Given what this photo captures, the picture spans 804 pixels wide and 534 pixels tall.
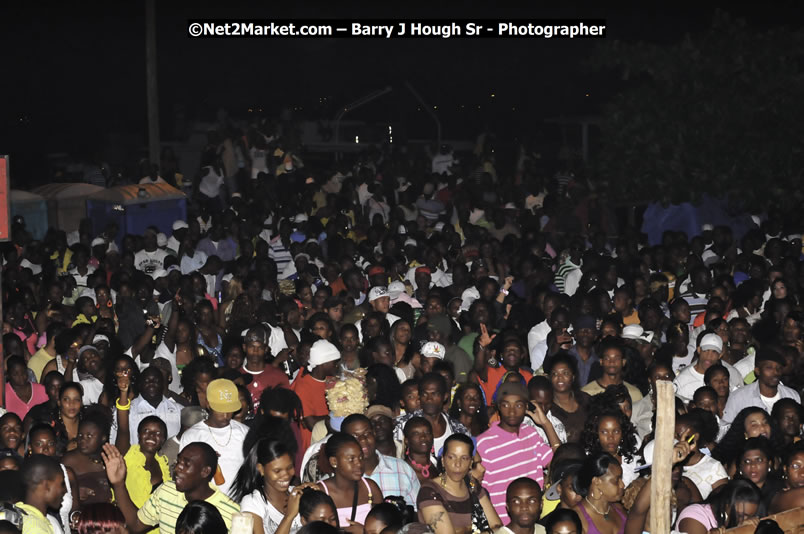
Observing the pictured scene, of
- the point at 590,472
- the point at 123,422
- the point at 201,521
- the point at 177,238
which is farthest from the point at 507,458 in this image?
the point at 177,238

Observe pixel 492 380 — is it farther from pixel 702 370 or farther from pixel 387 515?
pixel 387 515

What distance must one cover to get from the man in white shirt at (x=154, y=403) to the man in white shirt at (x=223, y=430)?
97 centimetres

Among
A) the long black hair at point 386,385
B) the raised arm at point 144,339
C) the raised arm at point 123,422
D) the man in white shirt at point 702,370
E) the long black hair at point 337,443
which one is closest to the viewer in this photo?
the long black hair at point 337,443

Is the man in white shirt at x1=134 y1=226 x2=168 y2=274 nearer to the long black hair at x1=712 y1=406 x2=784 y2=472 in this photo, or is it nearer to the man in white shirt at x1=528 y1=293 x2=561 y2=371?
the man in white shirt at x1=528 y1=293 x2=561 y2=371

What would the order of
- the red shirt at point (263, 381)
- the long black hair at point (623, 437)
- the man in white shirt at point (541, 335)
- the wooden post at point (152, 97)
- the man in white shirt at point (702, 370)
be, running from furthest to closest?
1. the wooden post at point (152, 97)
2. the man in white shirt at point (541, 335)
3. the man in white shirt at point (702, 370)
4. the red shirt at point (263, 381)
5. the long black hair at point (623, 437)

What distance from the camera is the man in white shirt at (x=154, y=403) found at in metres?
8.95

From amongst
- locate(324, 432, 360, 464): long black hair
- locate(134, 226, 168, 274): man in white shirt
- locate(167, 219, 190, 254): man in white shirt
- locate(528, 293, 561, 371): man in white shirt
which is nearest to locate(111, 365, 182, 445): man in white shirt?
locate(324, 432, 360, 464): long black hair

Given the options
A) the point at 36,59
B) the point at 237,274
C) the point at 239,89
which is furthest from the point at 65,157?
the point at 237,274

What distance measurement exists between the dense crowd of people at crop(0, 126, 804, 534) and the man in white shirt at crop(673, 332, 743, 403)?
0.8 inches

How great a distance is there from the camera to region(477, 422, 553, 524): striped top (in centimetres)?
784

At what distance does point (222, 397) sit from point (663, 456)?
11.0ft

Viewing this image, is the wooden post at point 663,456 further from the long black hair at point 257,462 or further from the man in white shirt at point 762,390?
the man in white shirt at point 762,390

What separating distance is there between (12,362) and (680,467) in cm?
504

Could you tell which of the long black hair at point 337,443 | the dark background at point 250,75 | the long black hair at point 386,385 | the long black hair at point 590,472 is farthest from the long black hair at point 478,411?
the dark background at point 250,75
